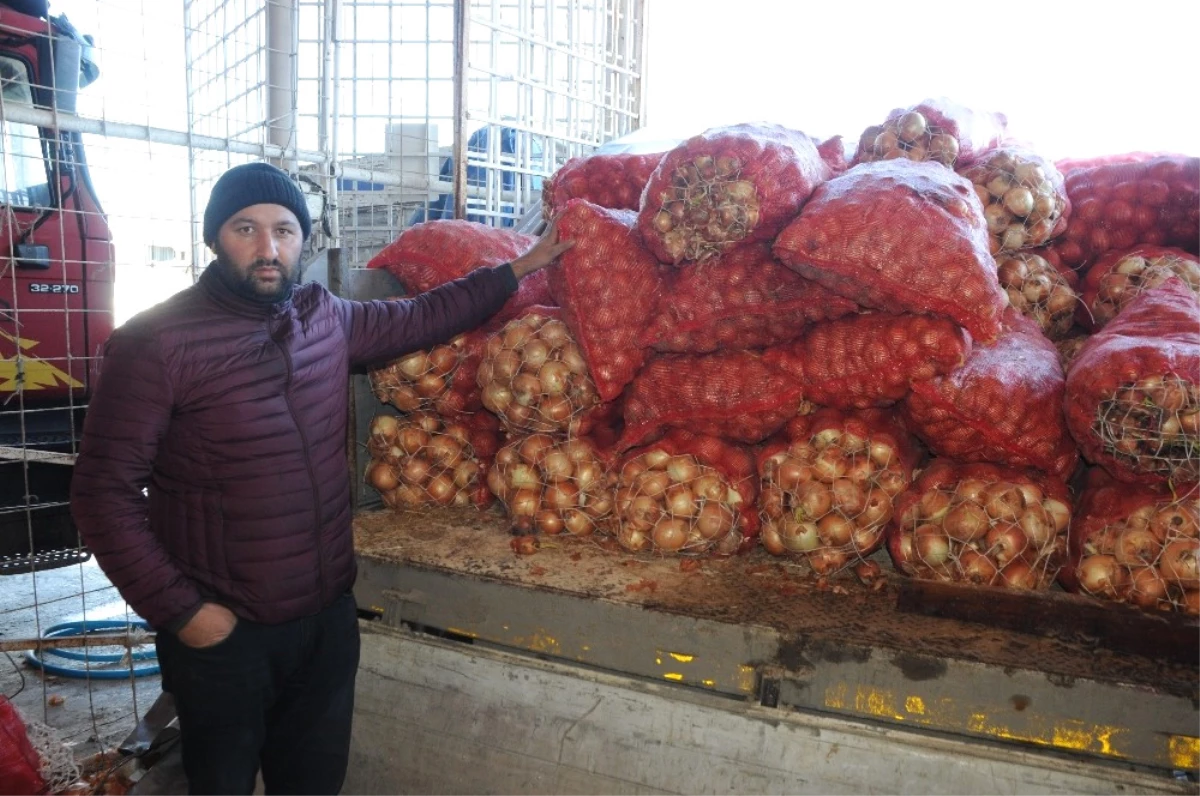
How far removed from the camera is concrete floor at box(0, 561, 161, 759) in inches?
137

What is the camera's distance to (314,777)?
2.26 m

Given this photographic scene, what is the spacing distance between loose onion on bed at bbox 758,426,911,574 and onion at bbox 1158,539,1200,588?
64 cm

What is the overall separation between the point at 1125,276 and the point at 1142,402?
3.02 feet

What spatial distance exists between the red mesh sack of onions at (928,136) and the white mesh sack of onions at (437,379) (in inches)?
61.6

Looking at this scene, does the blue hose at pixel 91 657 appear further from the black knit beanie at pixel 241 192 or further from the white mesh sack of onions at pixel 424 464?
→ the black knit beanie at pixel 241 192

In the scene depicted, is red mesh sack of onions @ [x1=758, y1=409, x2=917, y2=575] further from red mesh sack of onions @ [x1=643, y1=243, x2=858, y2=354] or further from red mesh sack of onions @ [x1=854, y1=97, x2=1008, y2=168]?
red mesh sack of onions @ [x1=854, y1=97, x2=1008, y2=168]

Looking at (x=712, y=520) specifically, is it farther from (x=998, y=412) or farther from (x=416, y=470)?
(x=416, y=470)

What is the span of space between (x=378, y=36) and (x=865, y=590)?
15.5 feet

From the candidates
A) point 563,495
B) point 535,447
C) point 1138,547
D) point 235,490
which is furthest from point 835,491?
point 235,490

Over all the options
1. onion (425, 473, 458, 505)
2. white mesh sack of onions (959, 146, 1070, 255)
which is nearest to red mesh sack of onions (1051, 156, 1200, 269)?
white mesh sack of onions (959, 146, 1070, 255)

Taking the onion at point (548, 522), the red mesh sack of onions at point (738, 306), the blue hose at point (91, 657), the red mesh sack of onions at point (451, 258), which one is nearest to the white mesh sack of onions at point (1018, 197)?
the red mesh sack of onions at point (738, 306)

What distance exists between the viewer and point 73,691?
12.7ft

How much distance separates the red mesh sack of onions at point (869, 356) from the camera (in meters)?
Answer: 2.27

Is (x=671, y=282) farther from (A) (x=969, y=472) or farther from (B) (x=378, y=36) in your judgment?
(B) (x=378, y=36)
